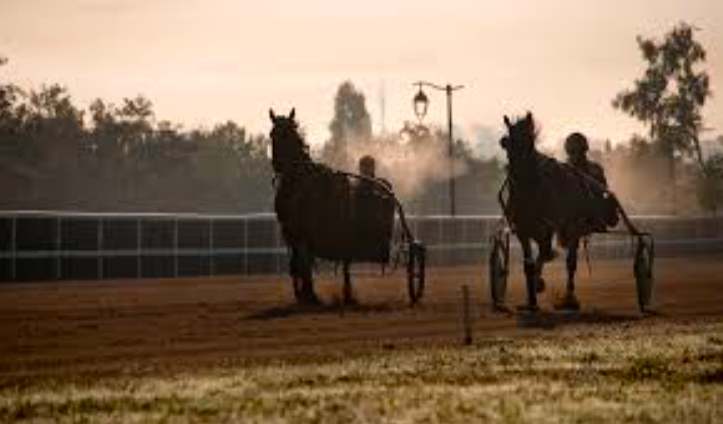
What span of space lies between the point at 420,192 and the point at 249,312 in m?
89.1

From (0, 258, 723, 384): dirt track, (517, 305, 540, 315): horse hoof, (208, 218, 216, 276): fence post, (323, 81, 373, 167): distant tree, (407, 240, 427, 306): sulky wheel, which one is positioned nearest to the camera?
(0, 258, 723, 384): dirt track

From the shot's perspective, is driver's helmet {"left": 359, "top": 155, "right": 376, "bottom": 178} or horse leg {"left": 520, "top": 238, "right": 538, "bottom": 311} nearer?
horse leg {"left": 520, "top": 238, "right": 538, "bottom": 311}

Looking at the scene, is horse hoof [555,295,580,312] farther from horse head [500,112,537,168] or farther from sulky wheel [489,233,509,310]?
horse head [500,112,537,168]

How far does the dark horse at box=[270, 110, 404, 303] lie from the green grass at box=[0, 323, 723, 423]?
24.7 ft

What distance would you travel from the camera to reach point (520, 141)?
75.9ft

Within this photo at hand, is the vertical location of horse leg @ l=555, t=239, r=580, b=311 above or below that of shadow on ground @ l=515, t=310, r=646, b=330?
above

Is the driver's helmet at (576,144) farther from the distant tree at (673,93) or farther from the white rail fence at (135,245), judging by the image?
the distant tree at (673,93)

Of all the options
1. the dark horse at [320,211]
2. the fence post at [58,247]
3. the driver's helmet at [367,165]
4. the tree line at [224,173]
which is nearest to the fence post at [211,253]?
the fence post at [58,247]

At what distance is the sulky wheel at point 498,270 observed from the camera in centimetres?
2420

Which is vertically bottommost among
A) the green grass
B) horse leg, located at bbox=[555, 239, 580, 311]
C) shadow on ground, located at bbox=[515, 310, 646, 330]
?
the green grass

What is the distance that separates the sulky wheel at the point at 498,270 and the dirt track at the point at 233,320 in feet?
1.48

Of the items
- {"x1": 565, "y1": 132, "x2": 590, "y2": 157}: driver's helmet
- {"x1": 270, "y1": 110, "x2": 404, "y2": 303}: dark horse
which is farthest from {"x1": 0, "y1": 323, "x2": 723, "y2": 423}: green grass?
{"x1": 565, "y1": 132, "x2": 590, "y2": 157}: driver's helmet

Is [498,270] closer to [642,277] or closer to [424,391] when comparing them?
[642,277]

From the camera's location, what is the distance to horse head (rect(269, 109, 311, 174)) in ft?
77.8
